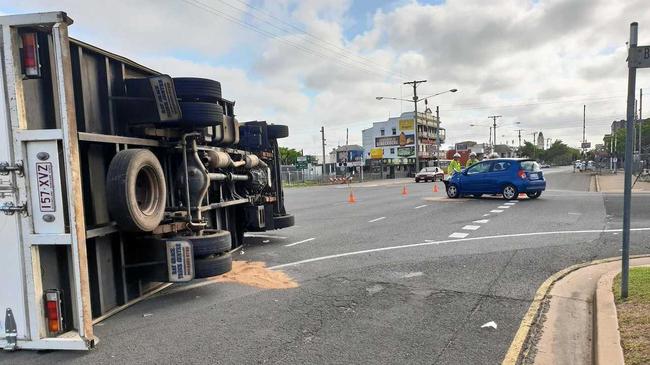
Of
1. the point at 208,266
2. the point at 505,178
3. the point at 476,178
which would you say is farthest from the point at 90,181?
the point at 476,178

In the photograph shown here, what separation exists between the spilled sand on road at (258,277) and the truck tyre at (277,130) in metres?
3.31

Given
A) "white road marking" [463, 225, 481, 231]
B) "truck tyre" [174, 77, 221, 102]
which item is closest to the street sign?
"truck tyre" [174, 77, 221, 102]

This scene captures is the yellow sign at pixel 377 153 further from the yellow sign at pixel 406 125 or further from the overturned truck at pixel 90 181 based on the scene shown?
the overturned truck at pixel 90 181

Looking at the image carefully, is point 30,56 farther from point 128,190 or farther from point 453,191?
point 453,191

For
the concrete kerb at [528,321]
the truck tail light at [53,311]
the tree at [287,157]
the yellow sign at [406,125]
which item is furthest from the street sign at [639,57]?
the tree at [287,157]

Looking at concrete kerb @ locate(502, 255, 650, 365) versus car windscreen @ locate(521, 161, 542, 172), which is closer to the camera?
concrete kerb @ locate(502, 255, 650, 365)

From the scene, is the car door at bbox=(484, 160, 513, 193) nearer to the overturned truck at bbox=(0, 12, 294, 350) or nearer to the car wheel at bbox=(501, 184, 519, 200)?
the car wheel at bbox=(501, 184, 519, 200)

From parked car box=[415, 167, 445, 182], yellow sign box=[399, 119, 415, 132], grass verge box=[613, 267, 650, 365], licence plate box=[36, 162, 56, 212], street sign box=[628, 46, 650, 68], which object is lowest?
parked car box=[415, 167, 445, 182]

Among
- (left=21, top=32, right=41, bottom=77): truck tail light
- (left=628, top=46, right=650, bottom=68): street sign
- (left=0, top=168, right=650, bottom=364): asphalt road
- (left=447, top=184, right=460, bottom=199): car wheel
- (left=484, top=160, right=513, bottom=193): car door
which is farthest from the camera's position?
(left=447, top=184, right=460, bottom=199): car wheel

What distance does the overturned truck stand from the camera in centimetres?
369

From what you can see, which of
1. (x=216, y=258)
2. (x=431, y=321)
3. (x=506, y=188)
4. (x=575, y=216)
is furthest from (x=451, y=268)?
(x=506, y=188)

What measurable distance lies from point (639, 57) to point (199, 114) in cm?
469

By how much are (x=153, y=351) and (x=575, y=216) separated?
459 inches

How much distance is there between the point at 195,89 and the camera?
5703 mm
